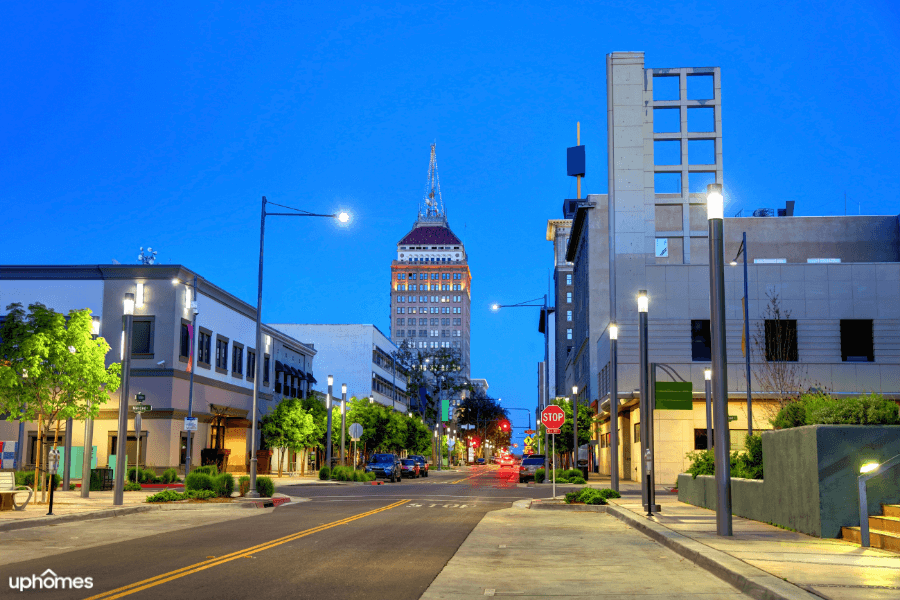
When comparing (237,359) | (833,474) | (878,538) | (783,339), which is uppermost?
(783,339)

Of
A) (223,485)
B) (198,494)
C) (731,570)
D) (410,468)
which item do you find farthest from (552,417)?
(410,468)

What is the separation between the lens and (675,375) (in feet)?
170

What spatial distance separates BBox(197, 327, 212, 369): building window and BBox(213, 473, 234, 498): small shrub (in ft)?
84.8

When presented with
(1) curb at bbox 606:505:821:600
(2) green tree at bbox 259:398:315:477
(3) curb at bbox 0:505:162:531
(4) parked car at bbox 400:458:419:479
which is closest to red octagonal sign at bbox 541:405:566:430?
(3) curb at bbox 0:505:162:531

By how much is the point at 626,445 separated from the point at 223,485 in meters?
39.1

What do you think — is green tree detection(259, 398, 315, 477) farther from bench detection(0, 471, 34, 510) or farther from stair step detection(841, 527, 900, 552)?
stair step detection(841, 527, 900, 552)

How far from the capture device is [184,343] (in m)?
52.2

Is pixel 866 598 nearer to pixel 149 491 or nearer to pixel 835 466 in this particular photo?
pixel 835 466

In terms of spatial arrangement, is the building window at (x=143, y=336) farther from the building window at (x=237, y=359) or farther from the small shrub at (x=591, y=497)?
the small shrub at (x=591, y=497)

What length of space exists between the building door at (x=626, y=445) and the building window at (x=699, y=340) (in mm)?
10069

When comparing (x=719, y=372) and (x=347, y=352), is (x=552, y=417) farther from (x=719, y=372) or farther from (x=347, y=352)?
(x=347, y=352)

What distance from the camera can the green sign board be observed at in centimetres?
2469


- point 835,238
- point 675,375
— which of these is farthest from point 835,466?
point 835,238

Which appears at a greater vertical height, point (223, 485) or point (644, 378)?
point (644, 378)
